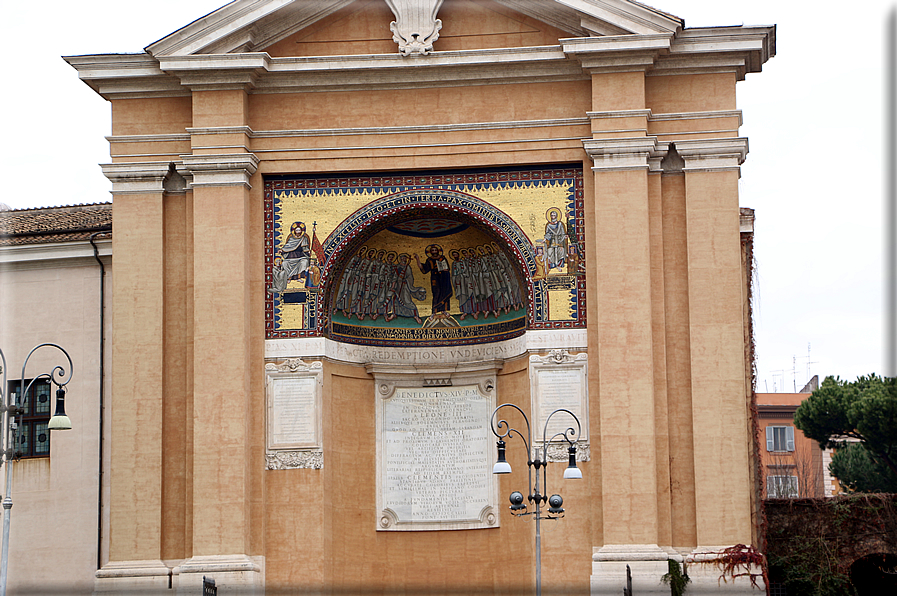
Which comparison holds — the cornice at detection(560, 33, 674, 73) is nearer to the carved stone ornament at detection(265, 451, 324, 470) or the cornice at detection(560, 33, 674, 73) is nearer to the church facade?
the church facade

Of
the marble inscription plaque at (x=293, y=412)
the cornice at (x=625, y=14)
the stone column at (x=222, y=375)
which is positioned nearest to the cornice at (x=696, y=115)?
the cornice at (x=625, y=14)

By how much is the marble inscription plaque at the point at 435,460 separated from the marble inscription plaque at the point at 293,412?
1925mm

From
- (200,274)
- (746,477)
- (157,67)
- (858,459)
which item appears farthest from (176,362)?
(858,459)

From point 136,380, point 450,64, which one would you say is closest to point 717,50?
point 450,64

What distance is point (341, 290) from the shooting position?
802 inches

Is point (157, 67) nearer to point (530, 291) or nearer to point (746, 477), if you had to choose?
point (530, 291)

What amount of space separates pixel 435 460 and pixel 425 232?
12.8 ft

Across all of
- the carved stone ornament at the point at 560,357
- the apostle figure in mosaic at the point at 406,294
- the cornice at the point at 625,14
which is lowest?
the carved stone ornament at the point at 560,357

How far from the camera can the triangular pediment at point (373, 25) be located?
19.2 meters

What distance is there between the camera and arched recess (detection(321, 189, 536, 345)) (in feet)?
63.9

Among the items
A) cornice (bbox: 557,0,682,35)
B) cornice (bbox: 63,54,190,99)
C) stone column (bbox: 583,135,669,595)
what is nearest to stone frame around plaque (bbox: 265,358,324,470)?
stone column (bbox: 583,135,669,595)

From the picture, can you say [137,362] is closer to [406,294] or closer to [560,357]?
[406,294]

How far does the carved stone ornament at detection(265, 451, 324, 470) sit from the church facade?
0.10ft

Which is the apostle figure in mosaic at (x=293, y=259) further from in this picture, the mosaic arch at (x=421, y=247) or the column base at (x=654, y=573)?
the column base at (x=654, y=573)
